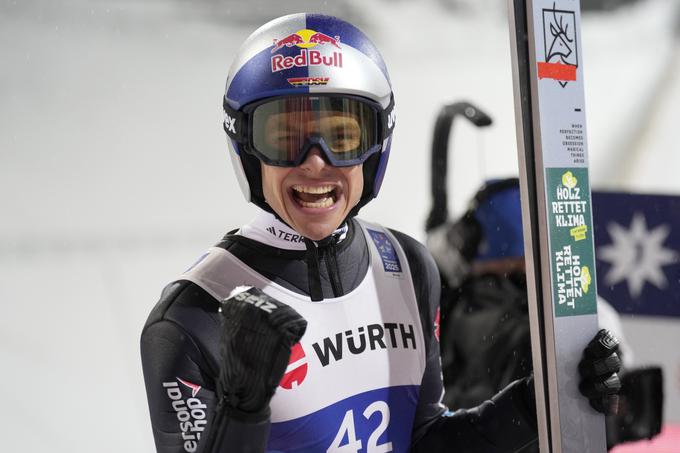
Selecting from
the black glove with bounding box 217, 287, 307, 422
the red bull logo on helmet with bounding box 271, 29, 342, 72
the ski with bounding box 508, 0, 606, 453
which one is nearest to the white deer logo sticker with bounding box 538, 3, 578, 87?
the ski with bounding box 508, 0, 606, 453

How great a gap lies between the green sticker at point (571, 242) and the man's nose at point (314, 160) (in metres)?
0.41

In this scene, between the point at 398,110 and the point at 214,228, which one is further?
the point at 398,110

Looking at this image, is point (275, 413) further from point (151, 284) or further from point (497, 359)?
point (151, 284)

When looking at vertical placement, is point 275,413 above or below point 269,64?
below

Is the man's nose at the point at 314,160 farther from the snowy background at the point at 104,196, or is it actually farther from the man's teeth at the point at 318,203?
the snowy background at the point at 104,196

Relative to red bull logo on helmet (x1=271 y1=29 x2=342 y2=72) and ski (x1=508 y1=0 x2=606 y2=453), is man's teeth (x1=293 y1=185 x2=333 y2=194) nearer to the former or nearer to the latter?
red bull logo on helmet (x1=271 y1=29 x2=342 y2=72)

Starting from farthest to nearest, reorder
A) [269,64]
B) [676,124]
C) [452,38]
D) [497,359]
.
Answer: [676,124] < [452,38] < [497,359] < [269,64]

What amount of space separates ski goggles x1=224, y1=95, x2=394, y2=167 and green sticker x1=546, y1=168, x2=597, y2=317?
0.36 m

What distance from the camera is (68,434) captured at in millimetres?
3078

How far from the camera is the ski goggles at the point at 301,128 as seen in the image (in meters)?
1.52

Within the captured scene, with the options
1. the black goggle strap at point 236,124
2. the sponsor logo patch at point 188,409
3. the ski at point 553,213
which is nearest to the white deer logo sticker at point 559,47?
the ski at point 553,213

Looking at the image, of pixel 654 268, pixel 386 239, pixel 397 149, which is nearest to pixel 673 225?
pixel 654 268

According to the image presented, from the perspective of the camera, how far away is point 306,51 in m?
1.52

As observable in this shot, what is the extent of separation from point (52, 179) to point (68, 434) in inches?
37.4
